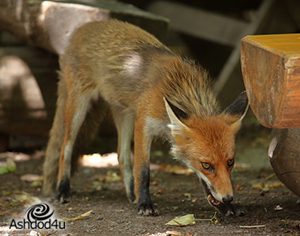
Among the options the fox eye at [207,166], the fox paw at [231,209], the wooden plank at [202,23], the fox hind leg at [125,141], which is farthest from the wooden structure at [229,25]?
the fox eye at [207,166]

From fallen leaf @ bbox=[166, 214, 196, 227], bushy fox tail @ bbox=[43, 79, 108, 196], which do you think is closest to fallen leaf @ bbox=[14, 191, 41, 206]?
bushy fox tail @ bbox=[43, 79, 108, 196]

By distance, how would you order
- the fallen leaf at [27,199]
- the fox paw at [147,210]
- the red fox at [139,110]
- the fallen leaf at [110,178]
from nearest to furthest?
the red fox at [139,110] < the fox paw at [147,210] < the fallen leaf at [27,199] < the fallen leaf at [110,178]

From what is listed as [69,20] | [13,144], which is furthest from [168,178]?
[13,144]

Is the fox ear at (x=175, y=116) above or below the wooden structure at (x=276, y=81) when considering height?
below

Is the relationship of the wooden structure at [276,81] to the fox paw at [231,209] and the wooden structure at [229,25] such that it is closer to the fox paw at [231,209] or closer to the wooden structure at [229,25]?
the fox paw at [231,209]

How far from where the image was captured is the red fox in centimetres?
424

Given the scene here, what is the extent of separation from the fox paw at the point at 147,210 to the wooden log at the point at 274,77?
1.78 metres

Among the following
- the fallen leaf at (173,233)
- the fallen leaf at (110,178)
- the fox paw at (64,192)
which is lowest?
the fallen leaf at (110,178)

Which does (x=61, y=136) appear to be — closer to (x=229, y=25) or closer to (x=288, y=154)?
(x=288, y=154)

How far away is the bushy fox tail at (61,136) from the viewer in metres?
5.97

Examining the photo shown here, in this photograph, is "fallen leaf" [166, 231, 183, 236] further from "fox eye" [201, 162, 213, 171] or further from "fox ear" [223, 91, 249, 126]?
"fox ear" [223, 91, 249, 126]

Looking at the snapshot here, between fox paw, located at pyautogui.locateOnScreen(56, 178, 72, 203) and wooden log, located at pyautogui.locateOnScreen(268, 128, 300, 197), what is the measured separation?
2701 mm

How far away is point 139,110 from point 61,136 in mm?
1559

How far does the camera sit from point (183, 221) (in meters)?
4.18
